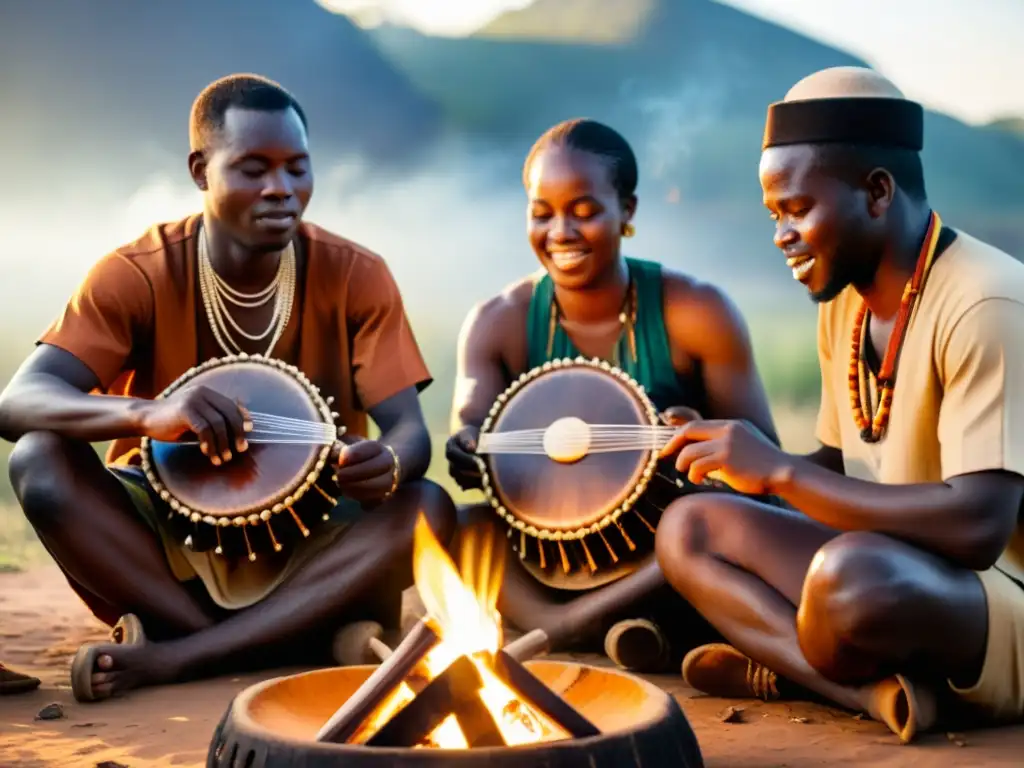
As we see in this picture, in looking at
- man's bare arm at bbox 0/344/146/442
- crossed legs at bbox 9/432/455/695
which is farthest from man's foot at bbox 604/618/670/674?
man's bare arm at bbox 0/344/146/442

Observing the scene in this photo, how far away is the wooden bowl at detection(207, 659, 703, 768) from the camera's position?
7.57 ft

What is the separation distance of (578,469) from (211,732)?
1.49 meters

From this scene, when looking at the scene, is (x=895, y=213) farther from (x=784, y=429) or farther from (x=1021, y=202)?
(x=1021, y=202)

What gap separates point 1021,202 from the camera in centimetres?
1209

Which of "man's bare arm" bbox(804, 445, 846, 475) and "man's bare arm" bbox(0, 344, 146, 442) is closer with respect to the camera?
"man's bare arm" bbox(804, 445, 846, 475)

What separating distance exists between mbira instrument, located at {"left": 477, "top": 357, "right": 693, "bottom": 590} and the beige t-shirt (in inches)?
33.0

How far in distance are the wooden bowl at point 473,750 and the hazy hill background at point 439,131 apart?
8.08 meters

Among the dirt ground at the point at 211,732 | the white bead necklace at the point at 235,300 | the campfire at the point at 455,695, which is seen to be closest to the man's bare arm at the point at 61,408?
the white bead necklace at the point at 235,300

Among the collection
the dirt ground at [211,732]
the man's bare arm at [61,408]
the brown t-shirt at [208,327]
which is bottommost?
the dirt ground at [211,732]

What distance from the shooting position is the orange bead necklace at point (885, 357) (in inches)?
139

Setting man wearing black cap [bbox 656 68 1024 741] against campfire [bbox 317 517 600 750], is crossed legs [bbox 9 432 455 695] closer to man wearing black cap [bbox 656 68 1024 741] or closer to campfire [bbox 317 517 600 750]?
man wearing black cap [bbox 656 68 1024 741]

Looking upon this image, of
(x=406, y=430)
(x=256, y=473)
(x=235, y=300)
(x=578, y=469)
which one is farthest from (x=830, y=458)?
(x=235, y=300)

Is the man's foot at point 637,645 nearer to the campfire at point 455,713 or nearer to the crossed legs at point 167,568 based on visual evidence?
the crossed legs at point 167,568

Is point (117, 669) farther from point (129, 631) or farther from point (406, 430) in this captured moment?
point (406, 430)
